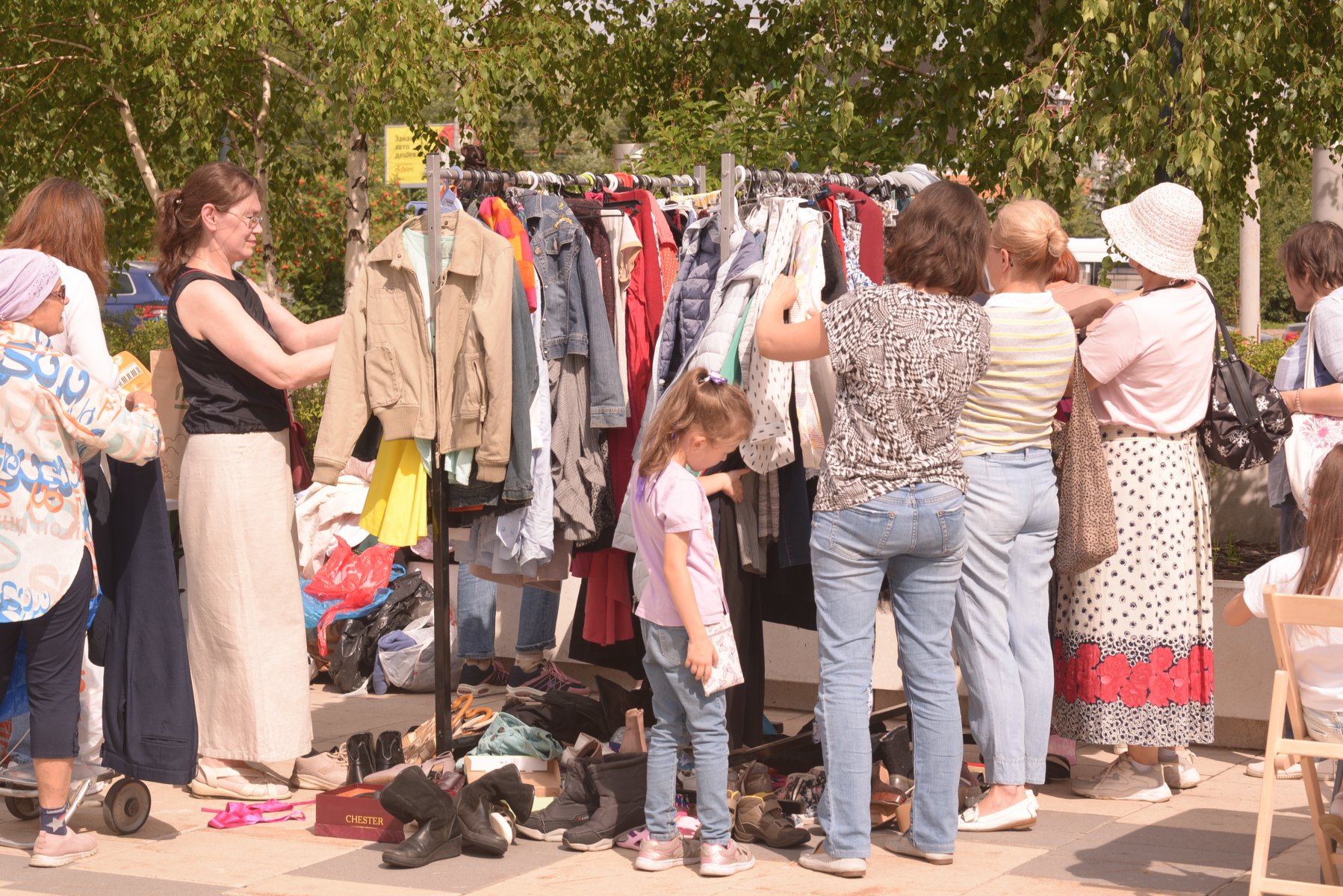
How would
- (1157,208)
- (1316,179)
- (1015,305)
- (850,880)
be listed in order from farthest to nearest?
(1316,179) → (1157,208) → (1015,305) → (850,880)

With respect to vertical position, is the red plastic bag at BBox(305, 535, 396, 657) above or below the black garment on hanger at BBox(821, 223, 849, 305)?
below

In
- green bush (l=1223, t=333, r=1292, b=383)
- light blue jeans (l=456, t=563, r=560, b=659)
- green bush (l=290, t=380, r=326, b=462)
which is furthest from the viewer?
green bush (l=290, t=380, r=326, b=462)

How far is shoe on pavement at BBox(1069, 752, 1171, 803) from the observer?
207 inches

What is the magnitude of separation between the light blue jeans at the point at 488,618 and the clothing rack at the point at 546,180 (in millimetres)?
2029

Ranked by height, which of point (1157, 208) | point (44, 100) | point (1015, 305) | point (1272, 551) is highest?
point (44, 100)

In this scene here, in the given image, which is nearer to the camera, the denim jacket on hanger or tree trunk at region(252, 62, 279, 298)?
the denim jacket on hanger

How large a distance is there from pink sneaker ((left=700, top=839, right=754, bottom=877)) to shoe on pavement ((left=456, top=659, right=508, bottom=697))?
2.84 meters

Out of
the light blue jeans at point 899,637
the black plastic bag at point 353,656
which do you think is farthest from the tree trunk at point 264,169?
the light blue jeans at point 899,637

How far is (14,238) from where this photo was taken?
519 cm

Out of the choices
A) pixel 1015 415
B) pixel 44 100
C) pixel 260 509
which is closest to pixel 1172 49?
pixel 1015 415

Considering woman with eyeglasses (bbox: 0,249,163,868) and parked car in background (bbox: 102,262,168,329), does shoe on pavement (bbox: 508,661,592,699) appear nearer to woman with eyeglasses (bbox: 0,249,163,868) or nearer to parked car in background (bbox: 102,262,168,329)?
woman with eyeglasses (bbox: 0,249,163,868)

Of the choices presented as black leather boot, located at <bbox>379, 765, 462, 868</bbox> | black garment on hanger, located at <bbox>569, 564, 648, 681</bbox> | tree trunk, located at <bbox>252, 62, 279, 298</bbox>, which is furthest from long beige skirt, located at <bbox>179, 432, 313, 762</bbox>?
tree trunk, located at <bbox>252, 62, 279, 298</bbox>

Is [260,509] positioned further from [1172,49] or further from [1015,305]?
[1172,49]

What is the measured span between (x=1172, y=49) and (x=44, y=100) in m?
9.92
